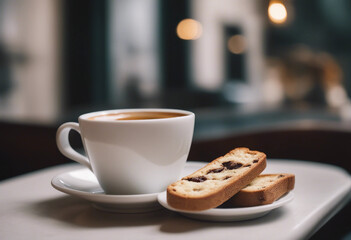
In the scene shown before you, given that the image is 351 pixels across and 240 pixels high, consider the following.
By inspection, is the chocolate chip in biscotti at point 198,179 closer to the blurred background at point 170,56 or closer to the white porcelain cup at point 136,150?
the white porcelain cup at point 136,150

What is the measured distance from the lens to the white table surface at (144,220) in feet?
1.36

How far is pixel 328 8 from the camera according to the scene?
5.56 meters

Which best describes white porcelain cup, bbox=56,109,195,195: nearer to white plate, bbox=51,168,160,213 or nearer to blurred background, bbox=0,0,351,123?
white plate, bbox=51,168,160,213

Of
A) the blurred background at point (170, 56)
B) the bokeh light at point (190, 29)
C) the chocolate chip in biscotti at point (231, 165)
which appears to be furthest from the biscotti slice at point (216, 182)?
the bokeh light at point (190, 29)

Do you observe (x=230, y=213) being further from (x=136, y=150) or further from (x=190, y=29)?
(x=190, y=29)

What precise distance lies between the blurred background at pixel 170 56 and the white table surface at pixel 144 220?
2.13 m

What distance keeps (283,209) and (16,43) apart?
3.63 meters

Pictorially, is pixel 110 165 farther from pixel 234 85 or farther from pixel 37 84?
pixel 234 85

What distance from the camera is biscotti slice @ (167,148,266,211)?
0.42m

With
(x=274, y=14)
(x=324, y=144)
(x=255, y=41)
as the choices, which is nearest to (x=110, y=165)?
(x=274, y=14)

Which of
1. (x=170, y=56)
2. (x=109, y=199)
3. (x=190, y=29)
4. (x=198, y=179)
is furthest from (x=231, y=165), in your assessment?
(x=190, y=29)

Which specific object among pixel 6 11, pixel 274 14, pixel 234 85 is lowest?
pixel 234 85

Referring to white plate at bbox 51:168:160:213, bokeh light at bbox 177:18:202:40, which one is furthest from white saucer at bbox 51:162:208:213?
bokeh light at bbox 177:18:202:40

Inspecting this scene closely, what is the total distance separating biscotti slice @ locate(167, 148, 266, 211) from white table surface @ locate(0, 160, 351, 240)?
0.03m
